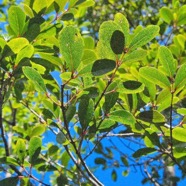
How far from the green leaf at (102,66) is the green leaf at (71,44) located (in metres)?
0.06

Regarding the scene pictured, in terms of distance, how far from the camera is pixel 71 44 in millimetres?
915

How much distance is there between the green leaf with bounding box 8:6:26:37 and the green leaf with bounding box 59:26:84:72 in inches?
8.4

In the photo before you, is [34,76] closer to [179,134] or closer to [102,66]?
[102,66]

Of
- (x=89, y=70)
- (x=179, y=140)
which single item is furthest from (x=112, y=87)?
(x=179, y=140)

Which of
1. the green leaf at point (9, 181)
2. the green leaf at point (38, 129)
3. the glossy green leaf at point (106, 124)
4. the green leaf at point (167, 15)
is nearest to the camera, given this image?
the glossy green leaf at point (106, 124)

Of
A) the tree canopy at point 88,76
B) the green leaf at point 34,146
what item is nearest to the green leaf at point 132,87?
the tree canopy at point 88,76

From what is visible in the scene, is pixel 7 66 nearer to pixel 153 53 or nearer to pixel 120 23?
pixel 120 23

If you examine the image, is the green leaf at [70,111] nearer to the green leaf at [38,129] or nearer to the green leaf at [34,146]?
the green leaf at [34,146]

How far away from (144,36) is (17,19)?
377 mm

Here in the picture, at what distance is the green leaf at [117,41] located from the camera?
92 centimetres

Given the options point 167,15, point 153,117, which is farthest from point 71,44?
point 167,15

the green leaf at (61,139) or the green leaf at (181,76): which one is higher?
the green leaf at (181,76)

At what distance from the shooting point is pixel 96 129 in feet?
3.67

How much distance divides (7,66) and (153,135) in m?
0.49
